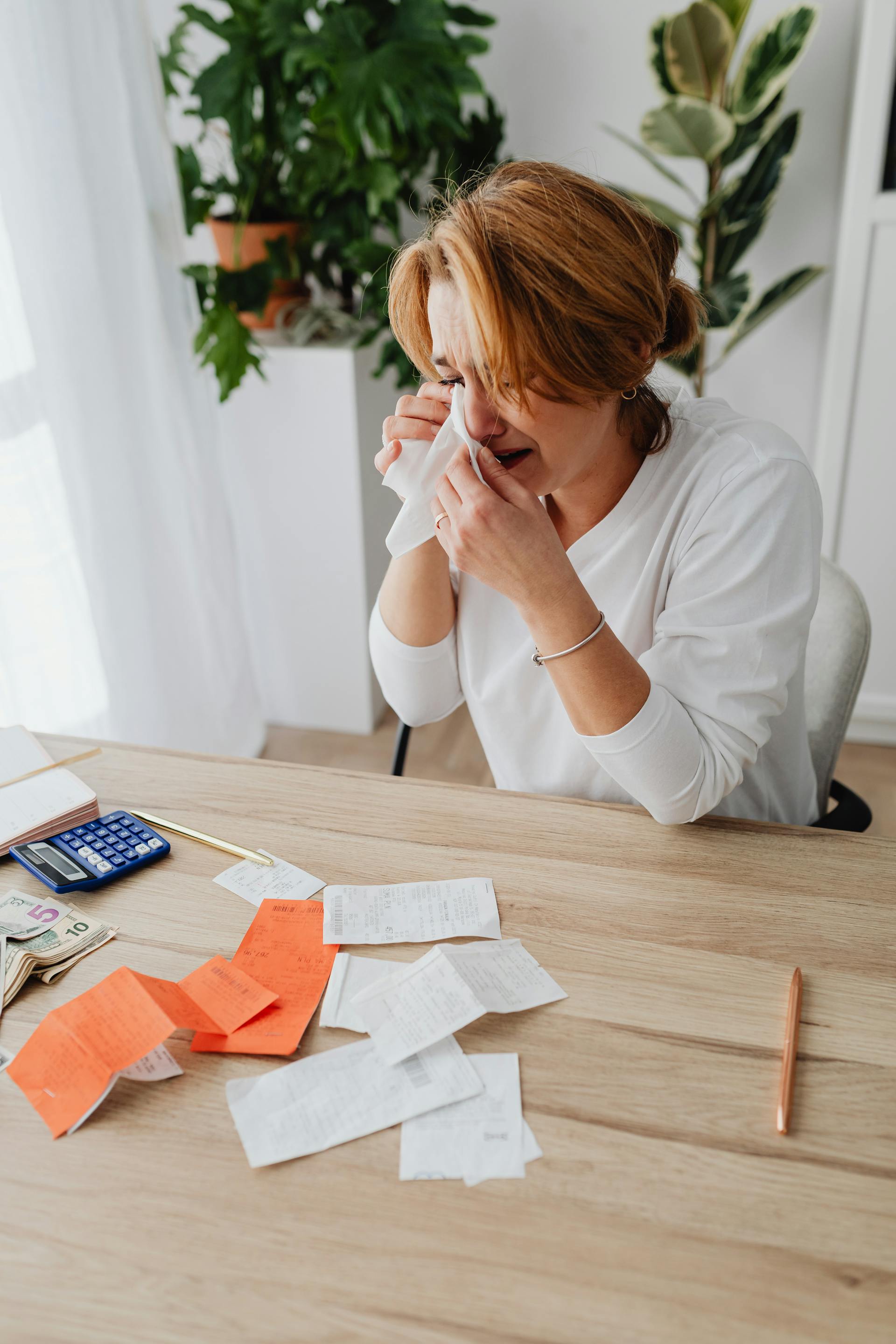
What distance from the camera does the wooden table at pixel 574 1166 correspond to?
59 centimetres

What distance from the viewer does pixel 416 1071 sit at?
75cm

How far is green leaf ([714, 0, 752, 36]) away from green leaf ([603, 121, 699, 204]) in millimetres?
287

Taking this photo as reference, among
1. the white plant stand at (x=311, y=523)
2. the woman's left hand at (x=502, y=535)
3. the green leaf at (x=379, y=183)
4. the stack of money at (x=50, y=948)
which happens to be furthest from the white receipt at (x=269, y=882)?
the green leaf at (x=379, y=183)

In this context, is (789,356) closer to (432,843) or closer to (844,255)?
(844,255)

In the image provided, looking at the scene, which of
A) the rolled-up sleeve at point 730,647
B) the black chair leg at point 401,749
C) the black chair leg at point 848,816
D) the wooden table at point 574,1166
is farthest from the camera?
the black chair leg at point 401,749

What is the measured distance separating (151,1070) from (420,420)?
750mm

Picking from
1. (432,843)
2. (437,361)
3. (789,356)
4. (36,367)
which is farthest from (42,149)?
(789,356)

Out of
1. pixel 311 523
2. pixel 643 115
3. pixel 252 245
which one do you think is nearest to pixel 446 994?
pixel 311 523

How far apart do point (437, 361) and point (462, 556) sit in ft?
0.74

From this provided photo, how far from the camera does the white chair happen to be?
125cm

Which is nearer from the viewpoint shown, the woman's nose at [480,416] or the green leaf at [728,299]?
the woman's nose at [480,416]

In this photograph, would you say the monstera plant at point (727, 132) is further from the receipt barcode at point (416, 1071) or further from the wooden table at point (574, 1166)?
the receipt barcode at point (416, 1071)

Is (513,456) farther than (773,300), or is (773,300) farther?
(773,300)

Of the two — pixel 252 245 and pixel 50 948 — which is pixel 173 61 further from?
pixel 50 948
